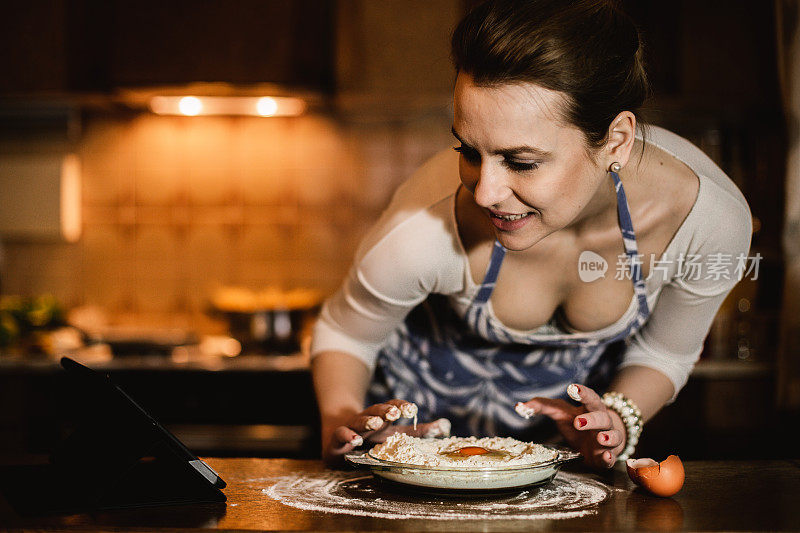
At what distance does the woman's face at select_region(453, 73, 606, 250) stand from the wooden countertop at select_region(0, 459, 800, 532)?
356 millimetres

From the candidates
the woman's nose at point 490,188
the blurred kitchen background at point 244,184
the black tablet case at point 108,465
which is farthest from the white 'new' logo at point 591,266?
the blurred kitchen background at point 244,184

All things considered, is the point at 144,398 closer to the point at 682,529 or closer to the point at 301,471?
the point at 301,471

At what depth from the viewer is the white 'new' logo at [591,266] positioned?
127 cm

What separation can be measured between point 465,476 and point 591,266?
1.60 ft

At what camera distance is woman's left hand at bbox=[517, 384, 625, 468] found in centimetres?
103

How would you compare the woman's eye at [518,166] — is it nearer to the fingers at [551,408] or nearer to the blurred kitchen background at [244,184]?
the fingers at [551,408]

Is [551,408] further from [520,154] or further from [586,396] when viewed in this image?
[520,154]

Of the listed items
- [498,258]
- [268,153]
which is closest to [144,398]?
[268,153]

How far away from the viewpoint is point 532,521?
859mm

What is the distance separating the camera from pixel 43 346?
2564 mm

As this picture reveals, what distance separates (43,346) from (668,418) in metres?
1.93

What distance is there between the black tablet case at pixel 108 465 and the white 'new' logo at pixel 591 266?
0.64 metres

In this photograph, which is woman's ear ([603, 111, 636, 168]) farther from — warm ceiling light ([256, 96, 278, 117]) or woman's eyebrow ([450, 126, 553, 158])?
warm ceiling light ([256, 96, 278, 117])

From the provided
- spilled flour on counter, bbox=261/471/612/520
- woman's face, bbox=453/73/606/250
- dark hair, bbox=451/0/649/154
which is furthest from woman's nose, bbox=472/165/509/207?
spilled flour on counter, bbox=261/471/612/520
